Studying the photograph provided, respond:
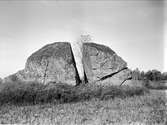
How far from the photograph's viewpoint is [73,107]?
5.71m

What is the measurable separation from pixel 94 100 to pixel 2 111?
3.03 meters

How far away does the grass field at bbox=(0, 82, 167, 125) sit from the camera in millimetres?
4336

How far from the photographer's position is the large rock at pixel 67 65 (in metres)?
8.65

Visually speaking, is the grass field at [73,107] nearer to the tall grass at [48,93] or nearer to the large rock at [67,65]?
the tall grass at [48,93]

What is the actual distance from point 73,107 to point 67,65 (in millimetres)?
3318

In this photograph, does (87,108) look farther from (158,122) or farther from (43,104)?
(158,122)

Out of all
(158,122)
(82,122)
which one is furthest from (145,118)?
(82,122)

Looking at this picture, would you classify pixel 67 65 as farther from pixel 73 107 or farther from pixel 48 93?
pixel 73 107

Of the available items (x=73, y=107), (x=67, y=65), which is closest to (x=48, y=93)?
(x=73, y=107)

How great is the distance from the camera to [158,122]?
4.26 m

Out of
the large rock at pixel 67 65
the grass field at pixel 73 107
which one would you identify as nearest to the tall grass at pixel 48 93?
the grass field at pixel 73 107

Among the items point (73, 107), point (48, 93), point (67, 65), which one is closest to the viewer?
point (73, 107)

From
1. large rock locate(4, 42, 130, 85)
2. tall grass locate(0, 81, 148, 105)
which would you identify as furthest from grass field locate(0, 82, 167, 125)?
large rock locate(4, 42, 130, 85)

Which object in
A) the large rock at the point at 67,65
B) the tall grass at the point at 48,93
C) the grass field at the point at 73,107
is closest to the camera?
the grass field at the point at 73,107
